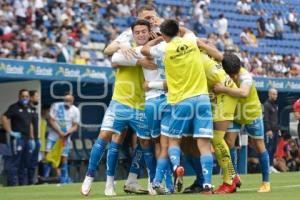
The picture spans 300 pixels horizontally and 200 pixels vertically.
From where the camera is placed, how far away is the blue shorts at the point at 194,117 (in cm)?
1064

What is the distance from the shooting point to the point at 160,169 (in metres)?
10.8

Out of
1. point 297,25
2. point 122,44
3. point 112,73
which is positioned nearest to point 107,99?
point 112,73

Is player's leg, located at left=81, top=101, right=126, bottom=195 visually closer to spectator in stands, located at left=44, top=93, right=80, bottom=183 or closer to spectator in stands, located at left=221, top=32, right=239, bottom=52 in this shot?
spectator in stands, located at left=44, top=93, right=80, bottom=183

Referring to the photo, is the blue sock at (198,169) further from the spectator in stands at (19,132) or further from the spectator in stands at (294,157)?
the spectator in stands at (294,157)

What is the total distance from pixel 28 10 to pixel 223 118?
12.5 meters

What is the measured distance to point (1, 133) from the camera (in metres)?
19.0

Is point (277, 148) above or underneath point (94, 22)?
underneath

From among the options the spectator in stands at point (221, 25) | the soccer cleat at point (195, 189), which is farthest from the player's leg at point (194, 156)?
the spectator in stands at point (221, 25)

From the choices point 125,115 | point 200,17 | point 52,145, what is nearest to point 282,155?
point 52,145

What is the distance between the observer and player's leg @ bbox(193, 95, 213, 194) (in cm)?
1063

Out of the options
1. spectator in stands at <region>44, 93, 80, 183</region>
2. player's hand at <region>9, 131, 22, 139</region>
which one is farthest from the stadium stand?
player's hand at <region>9, 131, 22, 139</region>

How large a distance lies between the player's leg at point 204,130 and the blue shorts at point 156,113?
1.42 feet

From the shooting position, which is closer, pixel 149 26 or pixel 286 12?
pixel 149 26

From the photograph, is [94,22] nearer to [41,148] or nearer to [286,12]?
[41,148]
